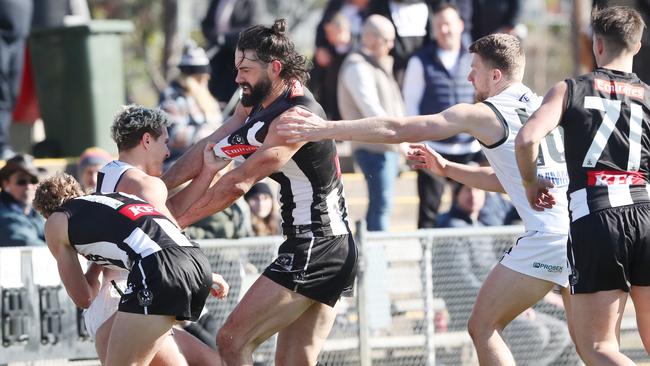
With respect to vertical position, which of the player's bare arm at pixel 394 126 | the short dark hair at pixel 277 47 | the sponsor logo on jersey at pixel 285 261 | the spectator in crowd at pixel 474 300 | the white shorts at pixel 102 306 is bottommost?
the spectator in crowd at pixel 474 300

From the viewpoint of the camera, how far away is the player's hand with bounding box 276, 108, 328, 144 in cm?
602

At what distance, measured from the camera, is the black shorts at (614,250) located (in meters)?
6.05

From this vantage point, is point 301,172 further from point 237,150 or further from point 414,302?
point 414,302

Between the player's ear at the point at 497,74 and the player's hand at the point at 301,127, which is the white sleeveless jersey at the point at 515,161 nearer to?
the player's ear at the point at 497,74

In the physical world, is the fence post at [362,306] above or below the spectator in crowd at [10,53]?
below

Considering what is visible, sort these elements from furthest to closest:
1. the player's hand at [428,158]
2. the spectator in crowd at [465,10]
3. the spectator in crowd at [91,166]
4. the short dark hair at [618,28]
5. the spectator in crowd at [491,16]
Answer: the spectator in crowd at [491,16] → the spectator in crowd at [465,10] → the spectator in crowd at [91,166] → the player's hand at [428,158] → the short dark hair at [618,28]

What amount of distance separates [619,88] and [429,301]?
320 cm

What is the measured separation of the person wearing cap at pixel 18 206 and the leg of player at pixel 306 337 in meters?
2.91

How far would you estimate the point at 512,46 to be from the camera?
6602mm

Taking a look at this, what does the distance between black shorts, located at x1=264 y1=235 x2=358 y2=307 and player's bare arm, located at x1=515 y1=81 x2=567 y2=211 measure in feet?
3.59

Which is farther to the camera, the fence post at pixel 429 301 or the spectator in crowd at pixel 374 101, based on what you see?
the spectator in crowd at pixel 374 101

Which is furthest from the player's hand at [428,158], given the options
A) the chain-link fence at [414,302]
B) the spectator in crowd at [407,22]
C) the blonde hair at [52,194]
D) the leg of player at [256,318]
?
the spectator in crowd at [407,22]

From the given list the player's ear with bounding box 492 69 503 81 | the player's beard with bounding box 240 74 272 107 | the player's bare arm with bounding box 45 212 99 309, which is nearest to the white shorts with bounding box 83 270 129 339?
the player's bare arm with bounding box 45 212 99 309

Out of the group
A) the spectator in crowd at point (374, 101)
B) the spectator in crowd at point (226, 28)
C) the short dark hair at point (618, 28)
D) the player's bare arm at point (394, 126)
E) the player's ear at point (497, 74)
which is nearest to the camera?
the player's bare arm at point (394, 126)
